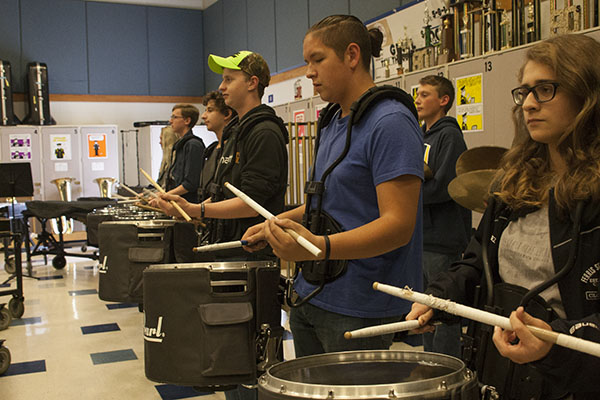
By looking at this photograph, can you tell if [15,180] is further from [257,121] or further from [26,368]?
[257,121]

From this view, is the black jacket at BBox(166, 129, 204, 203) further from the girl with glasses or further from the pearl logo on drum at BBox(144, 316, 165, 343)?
the girl with glasses

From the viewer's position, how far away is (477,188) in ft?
5.97

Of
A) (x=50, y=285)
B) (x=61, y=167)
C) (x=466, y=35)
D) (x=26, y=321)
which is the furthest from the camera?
(x=61, y=167)

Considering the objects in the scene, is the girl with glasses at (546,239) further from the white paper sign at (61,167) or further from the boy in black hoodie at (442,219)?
the white paper sign at (61,167)

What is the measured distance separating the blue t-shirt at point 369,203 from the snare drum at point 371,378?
0.31m

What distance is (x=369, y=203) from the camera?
Result: 1.59 meters

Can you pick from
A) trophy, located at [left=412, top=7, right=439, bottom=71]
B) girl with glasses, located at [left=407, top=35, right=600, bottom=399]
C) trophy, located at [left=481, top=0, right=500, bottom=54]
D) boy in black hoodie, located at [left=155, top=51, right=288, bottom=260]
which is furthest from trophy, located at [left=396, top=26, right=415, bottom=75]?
girl with glasses, located at [left=407, top=35, right=600, bottom=399]

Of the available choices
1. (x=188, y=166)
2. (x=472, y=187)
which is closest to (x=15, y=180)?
(x=188, y=166)

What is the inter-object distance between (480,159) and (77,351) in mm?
3525

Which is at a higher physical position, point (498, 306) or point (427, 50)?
point (427, 50)

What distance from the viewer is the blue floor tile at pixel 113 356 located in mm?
4262

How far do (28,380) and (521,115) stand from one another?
353 cm

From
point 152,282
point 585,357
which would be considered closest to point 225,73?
point 152,282

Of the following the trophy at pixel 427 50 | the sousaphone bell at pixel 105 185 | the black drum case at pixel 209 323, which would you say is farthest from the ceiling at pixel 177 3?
the black drum case at pixel 209 323
